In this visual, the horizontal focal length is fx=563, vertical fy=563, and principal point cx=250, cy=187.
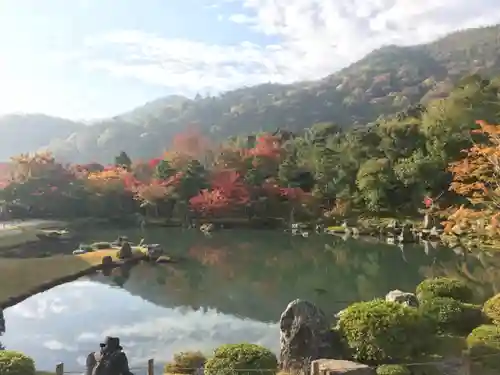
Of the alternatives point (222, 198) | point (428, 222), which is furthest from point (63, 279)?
point (428, 222)

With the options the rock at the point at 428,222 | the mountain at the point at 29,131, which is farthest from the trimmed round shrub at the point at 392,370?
the mountain at the point at 29,131

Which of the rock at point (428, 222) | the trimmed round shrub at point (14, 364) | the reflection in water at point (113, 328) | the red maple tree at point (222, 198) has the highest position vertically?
the red maple tree at point (222, 198)

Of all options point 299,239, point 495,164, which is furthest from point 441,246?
point 495,164

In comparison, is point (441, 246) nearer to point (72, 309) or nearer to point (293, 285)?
point (293, 285)

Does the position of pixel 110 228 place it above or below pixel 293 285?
above

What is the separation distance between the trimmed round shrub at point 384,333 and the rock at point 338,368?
1.13ft

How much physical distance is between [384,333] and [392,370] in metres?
0.56

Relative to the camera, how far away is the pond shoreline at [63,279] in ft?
56.8

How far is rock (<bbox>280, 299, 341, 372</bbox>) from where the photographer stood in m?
8.40

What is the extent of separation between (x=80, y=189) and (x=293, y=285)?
27239 mm

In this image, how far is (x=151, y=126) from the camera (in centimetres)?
13025

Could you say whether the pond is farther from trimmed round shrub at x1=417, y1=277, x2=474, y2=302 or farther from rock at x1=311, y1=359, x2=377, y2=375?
rock at x1=311, y1=359, x2=377, y2=375

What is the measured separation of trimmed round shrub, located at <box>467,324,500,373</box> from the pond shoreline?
13.1 meters

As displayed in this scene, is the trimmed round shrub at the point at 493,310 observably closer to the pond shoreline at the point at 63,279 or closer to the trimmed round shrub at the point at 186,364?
the trimmed round shrub at the point at 186,364
